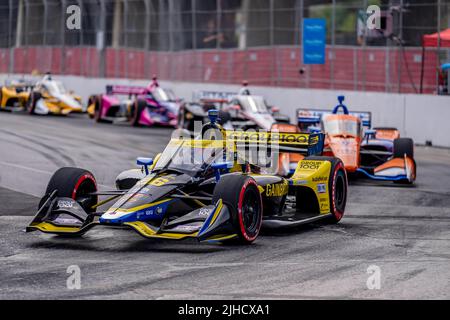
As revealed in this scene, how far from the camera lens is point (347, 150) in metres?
18.7

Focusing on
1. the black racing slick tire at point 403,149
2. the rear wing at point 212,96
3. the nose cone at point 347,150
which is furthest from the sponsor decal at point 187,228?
the rear wing at point 212,96

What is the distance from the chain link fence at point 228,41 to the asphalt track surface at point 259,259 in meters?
12.4

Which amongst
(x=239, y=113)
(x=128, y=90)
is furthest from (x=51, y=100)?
(x=239, y=113)

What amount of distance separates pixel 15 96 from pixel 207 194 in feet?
78.7

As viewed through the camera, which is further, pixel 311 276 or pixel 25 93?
pixel 25 93

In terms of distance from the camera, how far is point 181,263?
10383 mm

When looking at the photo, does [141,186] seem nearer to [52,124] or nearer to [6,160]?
[6,160]

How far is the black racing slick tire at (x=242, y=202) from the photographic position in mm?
11289

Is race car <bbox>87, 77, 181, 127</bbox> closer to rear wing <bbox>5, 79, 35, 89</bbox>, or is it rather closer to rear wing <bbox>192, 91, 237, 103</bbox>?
rear wing <bbox>192, 91, 237, 103</bbox>

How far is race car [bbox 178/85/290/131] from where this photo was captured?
86.8ft

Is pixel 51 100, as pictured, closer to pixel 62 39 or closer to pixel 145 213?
pixel 62 39

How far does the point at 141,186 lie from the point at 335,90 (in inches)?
691

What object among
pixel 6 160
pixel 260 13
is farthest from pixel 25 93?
pixel 6 160

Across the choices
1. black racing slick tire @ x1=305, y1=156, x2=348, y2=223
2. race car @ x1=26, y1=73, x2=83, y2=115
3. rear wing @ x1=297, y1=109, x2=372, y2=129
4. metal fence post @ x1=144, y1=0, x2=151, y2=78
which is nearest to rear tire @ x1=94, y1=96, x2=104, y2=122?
race car @ x1=26, y1=73, x2=83, y2=115
